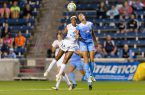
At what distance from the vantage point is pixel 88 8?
3594 centimetres

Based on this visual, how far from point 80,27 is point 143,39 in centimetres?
1251

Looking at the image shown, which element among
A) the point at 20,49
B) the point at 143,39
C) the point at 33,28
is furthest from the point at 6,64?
the point at 143,39

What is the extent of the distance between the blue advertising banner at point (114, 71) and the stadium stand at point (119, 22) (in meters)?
2.13

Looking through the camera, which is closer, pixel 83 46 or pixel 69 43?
pixel 69 43

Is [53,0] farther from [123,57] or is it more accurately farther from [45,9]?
[123,57]

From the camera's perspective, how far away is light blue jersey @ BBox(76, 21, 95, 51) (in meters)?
20.9

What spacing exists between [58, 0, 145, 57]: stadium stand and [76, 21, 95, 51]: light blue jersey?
1055cm

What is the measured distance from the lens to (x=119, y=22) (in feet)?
109

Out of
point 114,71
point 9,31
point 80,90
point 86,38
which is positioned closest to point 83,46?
point 86,38

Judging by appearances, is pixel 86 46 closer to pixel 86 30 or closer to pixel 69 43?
pixel 86 30

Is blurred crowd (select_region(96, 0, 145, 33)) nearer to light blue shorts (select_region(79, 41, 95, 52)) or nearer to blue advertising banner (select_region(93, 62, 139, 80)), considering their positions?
blue advertising banner (select_region(93, 62, 139, 80))

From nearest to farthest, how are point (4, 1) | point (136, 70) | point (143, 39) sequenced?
point (136, 70) → point (143, 39) → point (4, 1)

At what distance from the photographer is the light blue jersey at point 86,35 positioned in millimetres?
20870

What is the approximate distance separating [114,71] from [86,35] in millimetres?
8611
